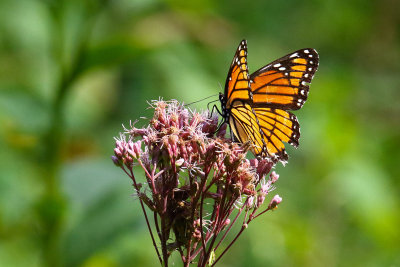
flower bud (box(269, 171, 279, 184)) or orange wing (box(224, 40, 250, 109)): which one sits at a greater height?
orange wing (box(224, 40, 250, 109))

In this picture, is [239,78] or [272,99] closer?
[239,78]

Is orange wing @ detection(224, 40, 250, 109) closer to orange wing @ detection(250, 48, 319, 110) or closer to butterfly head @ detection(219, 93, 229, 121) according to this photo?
butterfly head @ detection(219, 93, 229, 121)

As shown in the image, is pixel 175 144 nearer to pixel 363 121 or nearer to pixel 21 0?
pixel 363 121

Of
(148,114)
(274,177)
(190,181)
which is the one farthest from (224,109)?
(148,114)

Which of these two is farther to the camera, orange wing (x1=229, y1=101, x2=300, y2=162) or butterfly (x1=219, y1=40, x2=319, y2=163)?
butterfly (x1=219, y1=40, x2=319, y2=163)

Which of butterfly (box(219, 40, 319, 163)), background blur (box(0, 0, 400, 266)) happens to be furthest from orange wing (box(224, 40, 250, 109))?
background blur (box(0, 0, 400, 266))

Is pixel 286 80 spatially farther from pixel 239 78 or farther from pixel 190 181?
pixel 190 181
